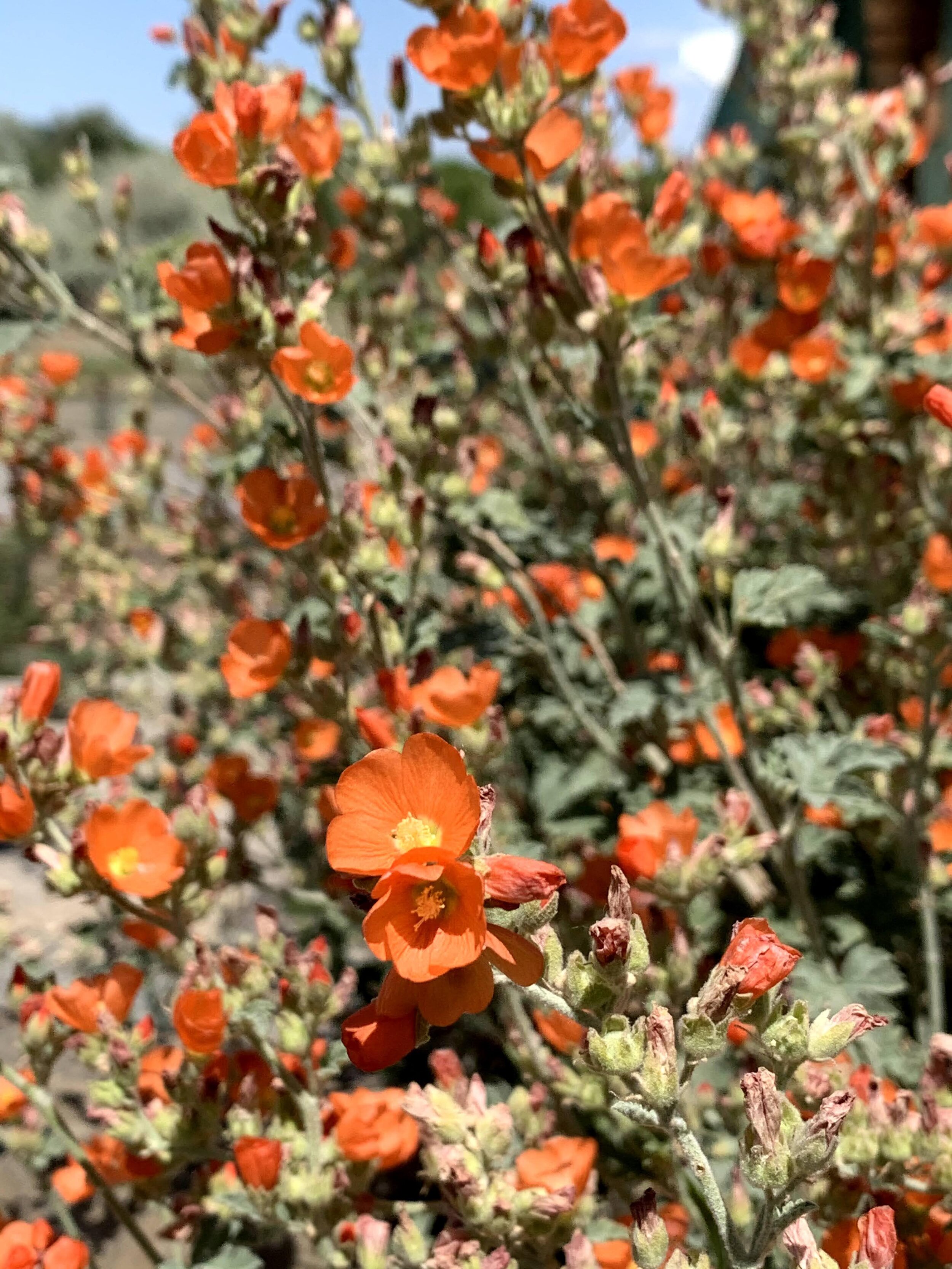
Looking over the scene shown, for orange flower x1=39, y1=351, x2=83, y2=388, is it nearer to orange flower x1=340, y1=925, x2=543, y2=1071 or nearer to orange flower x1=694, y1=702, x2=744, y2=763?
orange flower x1=694, y1=702, x2=744, y2=763

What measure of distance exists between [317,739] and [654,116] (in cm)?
192

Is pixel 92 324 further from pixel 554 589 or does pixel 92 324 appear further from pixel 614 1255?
pixel 614 1255

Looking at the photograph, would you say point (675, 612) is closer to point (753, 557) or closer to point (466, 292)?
point (753, 557)

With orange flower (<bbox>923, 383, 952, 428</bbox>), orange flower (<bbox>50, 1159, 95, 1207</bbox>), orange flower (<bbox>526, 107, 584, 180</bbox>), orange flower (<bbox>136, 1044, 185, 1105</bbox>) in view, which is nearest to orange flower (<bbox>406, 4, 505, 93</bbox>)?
orange flower (<bbox>526, 107, 584, 180</bbox>)

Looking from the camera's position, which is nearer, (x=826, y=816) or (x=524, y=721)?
(x=826, y=816)

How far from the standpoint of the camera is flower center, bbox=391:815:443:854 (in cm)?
85

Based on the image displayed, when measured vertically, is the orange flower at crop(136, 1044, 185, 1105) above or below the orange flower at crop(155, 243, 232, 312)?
below

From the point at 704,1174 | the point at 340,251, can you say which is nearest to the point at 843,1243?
the point at 704,1174

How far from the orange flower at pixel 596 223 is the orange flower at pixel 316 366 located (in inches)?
16.3

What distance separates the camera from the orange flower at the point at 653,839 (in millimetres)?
1298

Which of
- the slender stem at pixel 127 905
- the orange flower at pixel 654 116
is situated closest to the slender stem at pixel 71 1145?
the slender stem at pixel 127 905

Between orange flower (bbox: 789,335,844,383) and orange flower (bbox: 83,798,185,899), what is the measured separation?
1700 mm

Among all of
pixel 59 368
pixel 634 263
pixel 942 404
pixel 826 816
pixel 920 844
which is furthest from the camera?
pixel 59 368

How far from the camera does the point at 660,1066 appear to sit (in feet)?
2.77
